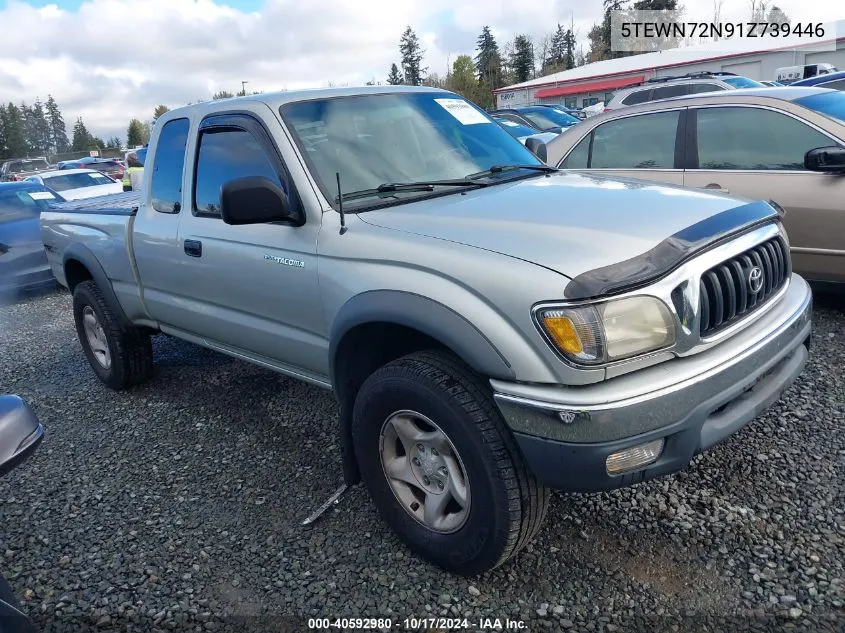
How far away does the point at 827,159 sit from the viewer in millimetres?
4492

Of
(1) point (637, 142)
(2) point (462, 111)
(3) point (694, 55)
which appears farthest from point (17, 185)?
(3) point (694, 55)

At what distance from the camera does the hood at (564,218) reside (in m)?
2.26

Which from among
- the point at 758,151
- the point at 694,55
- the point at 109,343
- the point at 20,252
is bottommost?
the point at 109,343

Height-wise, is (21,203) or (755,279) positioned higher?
(21,203)

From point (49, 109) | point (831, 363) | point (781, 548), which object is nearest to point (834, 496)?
point (781, 548)

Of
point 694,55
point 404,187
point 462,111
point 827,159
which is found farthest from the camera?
point 694,55

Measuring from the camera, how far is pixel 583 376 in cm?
211

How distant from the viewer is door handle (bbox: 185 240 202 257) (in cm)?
359

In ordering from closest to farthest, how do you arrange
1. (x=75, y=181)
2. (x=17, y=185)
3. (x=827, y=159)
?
(x=827, y=159) → (x=17, y=185) → (x=75, y=181)

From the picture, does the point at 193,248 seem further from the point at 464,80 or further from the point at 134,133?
the point at 134,133

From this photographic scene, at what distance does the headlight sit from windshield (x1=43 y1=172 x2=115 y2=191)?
43.5ft

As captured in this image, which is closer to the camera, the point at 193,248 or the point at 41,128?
the point at 193,248

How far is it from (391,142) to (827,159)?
3.10 metres

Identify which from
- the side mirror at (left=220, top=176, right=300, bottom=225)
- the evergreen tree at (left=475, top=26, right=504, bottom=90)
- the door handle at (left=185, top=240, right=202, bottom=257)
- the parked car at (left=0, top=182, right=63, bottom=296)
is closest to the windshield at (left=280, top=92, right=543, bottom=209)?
the side mirror at (left=220, top=176, right=300, bottom=225)
